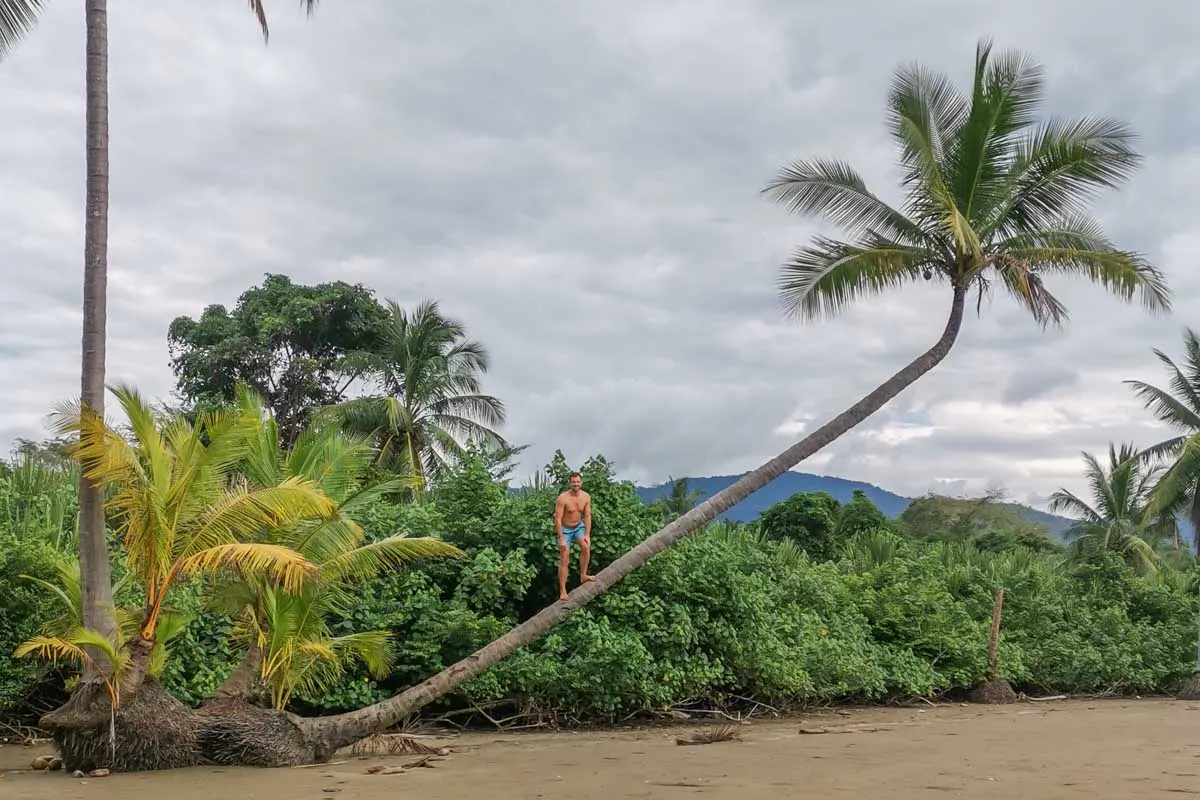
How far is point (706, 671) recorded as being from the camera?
15234 mm

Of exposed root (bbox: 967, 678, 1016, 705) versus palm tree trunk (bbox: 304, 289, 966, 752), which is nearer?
palm tree trunk (bbox: 304, 289, 966, 752)

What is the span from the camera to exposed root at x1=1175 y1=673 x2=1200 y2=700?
2331 cm

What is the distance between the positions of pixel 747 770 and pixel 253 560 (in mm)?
5142

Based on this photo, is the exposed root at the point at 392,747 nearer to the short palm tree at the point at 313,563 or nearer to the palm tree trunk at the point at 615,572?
the palm tree trunk at the point at 615,572

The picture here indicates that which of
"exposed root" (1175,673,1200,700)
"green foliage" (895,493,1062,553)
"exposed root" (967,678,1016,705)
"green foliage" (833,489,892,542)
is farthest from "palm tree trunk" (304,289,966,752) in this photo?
"green foliage" (895,493,1062,553)

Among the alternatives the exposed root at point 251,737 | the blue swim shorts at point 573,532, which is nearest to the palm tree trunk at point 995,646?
the blue swim shorts at point 573,532

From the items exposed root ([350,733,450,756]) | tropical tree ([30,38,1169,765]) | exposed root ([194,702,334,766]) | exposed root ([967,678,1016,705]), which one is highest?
tropical tree ([30,38,1169,765])

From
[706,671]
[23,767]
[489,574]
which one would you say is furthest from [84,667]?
[706,671]

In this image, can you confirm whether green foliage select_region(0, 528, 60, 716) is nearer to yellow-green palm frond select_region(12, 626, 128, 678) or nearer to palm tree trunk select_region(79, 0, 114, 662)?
palm tree trunk select_region(79, 0, 114, 662)

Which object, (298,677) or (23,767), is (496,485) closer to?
(298,677)

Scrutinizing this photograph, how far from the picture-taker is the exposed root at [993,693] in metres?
20.8

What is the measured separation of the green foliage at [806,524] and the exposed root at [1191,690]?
330 inches

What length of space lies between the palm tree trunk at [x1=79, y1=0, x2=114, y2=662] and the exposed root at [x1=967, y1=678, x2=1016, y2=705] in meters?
16.4

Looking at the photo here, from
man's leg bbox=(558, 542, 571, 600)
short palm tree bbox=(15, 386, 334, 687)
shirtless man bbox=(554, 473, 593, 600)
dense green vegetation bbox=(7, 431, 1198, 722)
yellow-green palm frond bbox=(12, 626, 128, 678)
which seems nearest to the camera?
yellow-green palm frond bbox=(12, 626, 128, 678)
